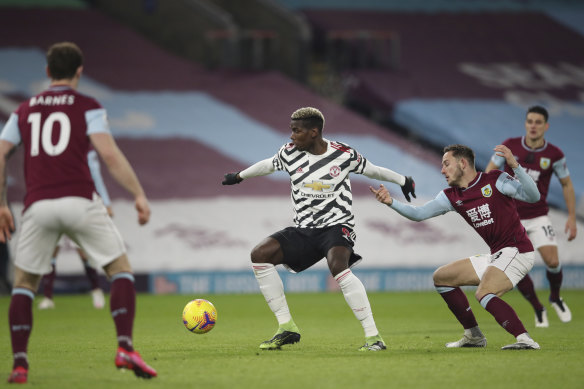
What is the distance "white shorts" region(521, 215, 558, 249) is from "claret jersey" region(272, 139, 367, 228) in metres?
3.49

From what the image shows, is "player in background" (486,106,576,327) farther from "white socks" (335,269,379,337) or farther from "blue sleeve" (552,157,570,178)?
"white socks" (335,269,379,337)

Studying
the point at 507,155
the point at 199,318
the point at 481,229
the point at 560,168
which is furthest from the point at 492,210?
the point at 560,168

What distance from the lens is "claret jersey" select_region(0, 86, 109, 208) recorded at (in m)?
6.04

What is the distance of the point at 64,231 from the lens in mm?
6125

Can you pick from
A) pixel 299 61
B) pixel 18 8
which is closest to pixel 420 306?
pixel 299 61

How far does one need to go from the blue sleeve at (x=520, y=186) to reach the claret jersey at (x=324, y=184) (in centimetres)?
121

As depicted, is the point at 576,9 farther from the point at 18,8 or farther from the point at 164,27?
the point at 18,8

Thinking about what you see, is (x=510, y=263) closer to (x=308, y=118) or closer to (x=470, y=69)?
(x=308, y=118)

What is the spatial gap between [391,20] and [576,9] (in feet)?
18.8

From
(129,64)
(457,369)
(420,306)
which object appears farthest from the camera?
(129,64)

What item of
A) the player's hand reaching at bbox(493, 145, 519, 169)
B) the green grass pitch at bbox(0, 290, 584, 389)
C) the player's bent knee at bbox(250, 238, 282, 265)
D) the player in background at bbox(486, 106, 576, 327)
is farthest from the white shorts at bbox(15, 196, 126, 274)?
the player in background at bbox(486, 106, 576, 327)

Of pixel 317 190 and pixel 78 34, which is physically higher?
pixel 78 34

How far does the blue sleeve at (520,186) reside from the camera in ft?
25.6

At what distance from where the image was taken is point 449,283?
8.20m
